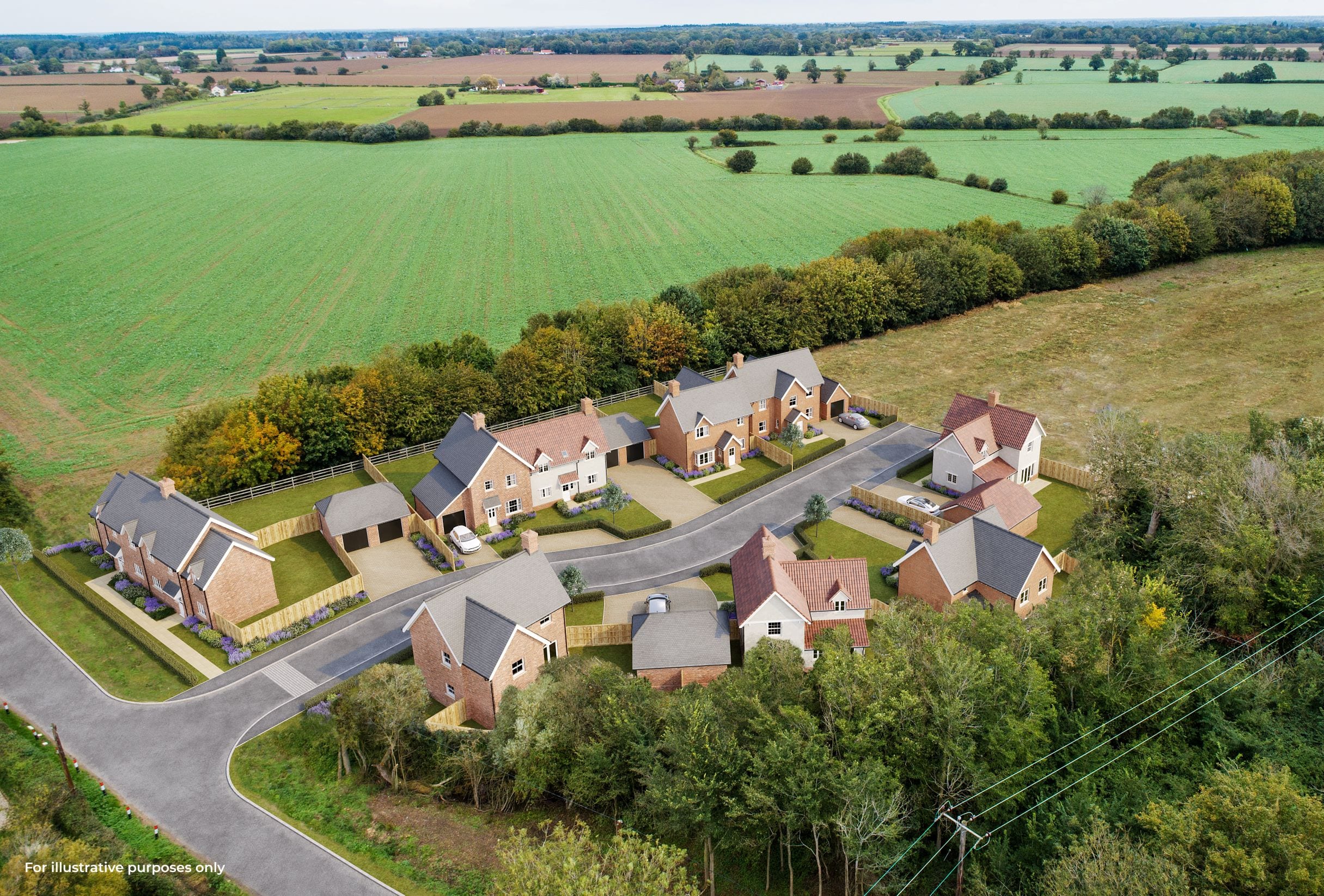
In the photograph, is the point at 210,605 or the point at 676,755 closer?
the point at 676,755

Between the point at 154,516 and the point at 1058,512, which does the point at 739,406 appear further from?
the point at 154,516

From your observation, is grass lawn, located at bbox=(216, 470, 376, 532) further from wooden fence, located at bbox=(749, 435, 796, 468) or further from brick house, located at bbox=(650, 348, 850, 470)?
wooden fence, located at bbox=(749, 435, 796, 468)

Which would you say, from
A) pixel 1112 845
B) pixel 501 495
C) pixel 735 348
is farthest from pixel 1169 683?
pixel 735 348

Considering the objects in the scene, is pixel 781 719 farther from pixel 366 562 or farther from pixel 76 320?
pixel 76 320

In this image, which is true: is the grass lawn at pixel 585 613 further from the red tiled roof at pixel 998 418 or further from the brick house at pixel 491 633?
the red tiled roof at pixel 998 418

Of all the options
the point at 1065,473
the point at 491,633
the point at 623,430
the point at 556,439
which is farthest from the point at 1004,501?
the point at 491,633

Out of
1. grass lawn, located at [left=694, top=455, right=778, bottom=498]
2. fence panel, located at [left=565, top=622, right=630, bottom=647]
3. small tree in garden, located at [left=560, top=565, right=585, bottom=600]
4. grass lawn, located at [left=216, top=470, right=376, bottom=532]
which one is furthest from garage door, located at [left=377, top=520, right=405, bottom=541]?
grass lawn, located at [left=694, top=455, right=778, bottom=498]
